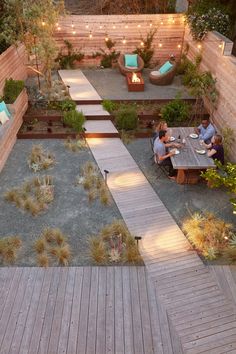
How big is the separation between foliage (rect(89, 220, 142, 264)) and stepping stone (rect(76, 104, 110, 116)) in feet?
17.4

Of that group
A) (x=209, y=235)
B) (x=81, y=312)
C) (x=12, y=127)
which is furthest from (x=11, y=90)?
(x=81, y=312)

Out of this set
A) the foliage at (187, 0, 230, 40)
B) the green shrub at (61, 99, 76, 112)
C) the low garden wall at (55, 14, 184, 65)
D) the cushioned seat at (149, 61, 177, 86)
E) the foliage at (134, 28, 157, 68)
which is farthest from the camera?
the foliage at (134, 28, 157, 68)

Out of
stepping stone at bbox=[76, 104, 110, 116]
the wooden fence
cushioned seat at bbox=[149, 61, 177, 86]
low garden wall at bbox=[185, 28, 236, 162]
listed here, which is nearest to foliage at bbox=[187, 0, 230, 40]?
low garden wall at bbox=[185, 28, 236, 162]

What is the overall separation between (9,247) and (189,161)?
14.7 ft

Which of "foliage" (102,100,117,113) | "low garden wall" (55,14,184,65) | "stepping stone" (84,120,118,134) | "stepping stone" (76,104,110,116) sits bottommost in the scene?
"stepping stone" (84,120,118,134)

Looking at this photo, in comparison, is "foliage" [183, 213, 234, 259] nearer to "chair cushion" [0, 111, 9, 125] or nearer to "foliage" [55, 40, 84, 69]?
"chair cushion" [0, 111, 9, 125]

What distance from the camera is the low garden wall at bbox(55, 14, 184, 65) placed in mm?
14516

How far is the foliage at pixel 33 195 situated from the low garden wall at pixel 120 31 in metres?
8.72

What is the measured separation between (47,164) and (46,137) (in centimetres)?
163

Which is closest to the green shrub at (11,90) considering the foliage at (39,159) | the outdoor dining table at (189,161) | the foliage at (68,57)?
the foliage at (39,159)

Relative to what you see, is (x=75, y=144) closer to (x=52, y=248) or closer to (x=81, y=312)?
(x=52, y=248)

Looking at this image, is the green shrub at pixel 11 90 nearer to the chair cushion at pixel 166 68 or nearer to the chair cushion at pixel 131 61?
the chair cushion at pixel 131 61

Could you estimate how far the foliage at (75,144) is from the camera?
393 inches

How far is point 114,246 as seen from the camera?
6.63 meters
